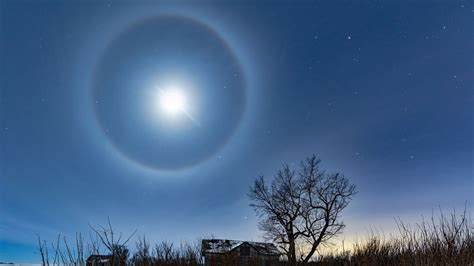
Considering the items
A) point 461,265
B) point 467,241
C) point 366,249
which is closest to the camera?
point 461,265

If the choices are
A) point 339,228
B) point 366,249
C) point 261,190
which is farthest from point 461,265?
point 261,190

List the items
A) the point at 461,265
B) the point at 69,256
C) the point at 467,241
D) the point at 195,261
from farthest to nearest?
the point at 195,261
the point at 467,241
the point at 461,265
the point at 69,256

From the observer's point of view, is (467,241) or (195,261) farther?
(195,261)

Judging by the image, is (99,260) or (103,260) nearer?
(99,260)

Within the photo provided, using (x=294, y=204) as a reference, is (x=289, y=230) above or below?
below

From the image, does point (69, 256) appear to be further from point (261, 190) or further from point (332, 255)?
point (261, 190)

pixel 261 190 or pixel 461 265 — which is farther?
pixel 261 190

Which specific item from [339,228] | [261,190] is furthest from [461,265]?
[261,190]

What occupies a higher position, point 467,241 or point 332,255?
point 467,241

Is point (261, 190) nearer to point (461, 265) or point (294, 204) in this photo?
point (294, 204)
